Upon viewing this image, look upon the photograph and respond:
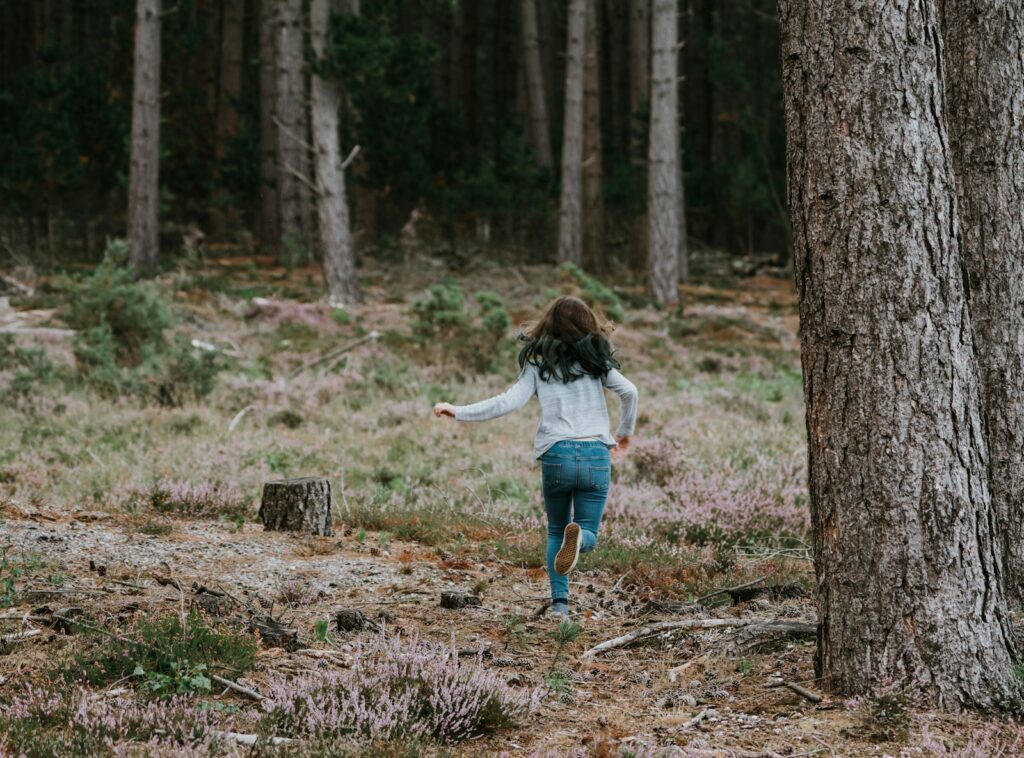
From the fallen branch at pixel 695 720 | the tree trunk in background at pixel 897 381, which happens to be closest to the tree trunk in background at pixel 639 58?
the tree trunk in background at pixel 897 381

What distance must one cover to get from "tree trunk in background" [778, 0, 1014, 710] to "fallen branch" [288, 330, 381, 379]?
399 inches

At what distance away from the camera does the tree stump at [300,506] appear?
23.4 feet

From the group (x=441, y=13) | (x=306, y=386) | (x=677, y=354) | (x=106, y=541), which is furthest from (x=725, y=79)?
(x=106, y=541)

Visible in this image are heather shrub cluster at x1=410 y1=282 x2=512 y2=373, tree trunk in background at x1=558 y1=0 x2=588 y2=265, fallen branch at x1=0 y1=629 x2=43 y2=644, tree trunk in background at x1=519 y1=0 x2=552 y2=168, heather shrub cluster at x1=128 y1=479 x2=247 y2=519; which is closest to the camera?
fallen branch at x1=0 y1=629 x2=43 y2=644

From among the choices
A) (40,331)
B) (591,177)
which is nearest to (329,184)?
(40,331)

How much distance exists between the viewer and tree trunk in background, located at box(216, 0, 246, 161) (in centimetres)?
3027

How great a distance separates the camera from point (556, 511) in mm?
5613

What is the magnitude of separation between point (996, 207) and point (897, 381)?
1.52 meters

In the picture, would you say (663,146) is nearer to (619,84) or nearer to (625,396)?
(619,84)

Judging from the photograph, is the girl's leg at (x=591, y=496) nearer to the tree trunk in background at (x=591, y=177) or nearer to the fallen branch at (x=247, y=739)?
the fallen branch at (x=247, y=739)

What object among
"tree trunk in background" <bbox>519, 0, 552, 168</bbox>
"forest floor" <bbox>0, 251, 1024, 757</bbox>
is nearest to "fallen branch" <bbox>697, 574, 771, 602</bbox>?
"forest floor" <bbox>0, 251, 1024, 757</bbox>

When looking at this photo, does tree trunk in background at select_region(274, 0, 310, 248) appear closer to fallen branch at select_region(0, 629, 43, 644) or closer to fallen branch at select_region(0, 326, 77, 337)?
fallen branch at select_region(0, 326, 77, 337)

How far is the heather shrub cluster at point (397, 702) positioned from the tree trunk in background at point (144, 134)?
63.0 feet

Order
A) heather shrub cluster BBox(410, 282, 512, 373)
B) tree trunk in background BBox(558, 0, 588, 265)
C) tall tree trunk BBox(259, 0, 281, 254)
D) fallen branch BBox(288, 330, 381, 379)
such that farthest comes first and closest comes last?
1. tall tree trunk BBox(259, 0, 281, 254)
2. tree trunk in background BBox(558, 0, 588, 265)
3. heather shrub cluster BBox(410, 282, 512, 373)
4. fallen branch BBox(288, 330, 381, 379)
